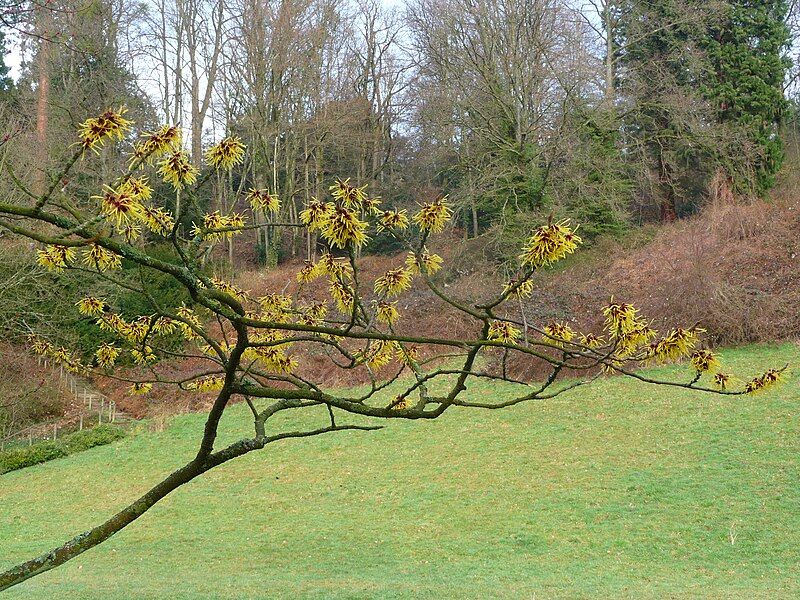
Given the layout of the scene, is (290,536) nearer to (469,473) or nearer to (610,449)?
(469,473)

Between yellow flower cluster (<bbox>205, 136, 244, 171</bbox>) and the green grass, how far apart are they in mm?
5005

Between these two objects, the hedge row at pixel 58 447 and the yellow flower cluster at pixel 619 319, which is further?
the hedge row at pixel 58 447

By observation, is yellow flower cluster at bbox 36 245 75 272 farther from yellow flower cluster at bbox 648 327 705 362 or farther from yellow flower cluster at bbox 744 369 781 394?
yellow flower cluster at bbox 744 369 781 394

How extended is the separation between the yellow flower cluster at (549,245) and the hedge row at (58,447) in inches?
637

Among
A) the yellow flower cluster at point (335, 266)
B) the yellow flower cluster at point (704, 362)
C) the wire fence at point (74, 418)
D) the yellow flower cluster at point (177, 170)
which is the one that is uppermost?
the yellow flower cluster at point (177, 170)

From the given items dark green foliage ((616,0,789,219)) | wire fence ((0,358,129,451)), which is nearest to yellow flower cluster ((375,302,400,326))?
wire fence ((0,358,129,451))

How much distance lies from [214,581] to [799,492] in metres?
7.36

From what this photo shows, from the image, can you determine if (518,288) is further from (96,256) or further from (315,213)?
(96,256)

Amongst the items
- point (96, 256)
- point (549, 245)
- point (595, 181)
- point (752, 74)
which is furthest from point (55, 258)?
point (752, 74)

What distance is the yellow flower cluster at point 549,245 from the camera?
8.30ft

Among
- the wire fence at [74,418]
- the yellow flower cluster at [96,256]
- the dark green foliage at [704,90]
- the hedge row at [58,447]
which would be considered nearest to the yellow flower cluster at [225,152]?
the yellow flower cluster at [96,256]

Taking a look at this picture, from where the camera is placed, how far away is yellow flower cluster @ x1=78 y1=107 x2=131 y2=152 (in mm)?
2535

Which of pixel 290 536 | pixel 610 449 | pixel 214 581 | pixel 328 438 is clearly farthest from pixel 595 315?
pixel 214 581

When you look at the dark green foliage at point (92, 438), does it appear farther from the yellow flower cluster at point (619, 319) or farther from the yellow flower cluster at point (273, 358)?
the yellow flower cluster at point (619, 319)
